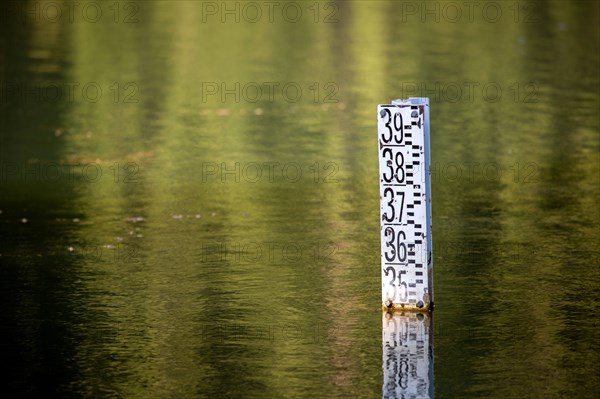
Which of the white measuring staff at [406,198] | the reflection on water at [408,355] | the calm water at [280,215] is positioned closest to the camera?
the reflection on water at [408,355]

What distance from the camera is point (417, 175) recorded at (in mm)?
11734

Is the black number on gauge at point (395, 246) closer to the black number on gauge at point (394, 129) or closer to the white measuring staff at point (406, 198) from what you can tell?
the white measuring staff at point (406, 198)

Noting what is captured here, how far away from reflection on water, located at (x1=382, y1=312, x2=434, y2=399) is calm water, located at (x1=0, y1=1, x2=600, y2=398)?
1.4 inches

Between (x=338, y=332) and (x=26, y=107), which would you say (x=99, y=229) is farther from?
(x=26, y=107)

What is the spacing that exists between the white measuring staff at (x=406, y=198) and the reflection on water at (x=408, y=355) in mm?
278

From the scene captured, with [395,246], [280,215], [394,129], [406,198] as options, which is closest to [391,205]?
[406,198]

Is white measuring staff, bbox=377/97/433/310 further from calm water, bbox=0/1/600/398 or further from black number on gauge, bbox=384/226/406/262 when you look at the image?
calm water, bbox=0/1/600/398

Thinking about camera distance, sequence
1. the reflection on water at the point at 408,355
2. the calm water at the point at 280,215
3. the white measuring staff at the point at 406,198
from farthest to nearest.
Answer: the white measuring staff at the point at 406,198, the calm water at the point at 280,215, the reflection on water at the point at 408,355

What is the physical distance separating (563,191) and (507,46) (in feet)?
47.6

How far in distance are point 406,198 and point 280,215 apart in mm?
4523

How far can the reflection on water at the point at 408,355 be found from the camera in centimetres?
983

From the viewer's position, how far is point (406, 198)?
A: 11.8 m

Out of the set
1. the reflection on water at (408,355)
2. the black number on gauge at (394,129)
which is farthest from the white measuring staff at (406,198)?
the reflection on water at (408,355)

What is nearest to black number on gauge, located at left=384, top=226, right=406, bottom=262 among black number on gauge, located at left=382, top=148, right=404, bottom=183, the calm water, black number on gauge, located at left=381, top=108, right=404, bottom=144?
black number on gauge, located at left=382, top=148, right=404, bottom=183
